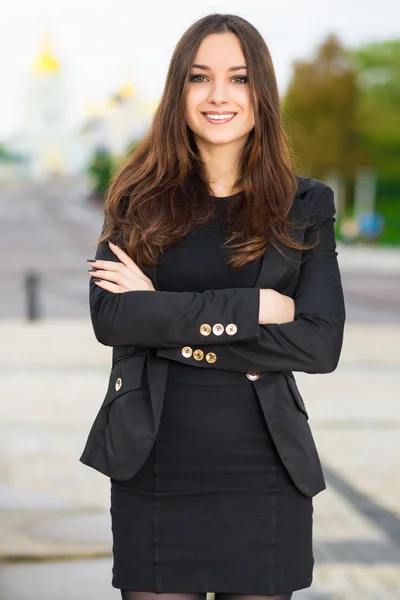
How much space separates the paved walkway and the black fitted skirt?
1.75m

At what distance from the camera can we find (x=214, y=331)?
221cm

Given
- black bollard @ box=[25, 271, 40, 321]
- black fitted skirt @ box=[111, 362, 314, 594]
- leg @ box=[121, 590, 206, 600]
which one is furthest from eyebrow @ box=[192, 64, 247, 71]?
black bollard @ box=[25, 271, 40, 321]

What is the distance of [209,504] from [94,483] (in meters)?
3.52

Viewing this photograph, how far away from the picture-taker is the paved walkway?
4.08 metres

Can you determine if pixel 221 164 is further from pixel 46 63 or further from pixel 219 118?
pixel 46 63

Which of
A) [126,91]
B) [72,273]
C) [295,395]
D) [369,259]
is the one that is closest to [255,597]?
[295,395]

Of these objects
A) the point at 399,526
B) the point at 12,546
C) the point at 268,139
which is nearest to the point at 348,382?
the point at 399,526

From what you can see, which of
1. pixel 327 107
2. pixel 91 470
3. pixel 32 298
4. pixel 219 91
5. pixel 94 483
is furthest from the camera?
pixel 327 107

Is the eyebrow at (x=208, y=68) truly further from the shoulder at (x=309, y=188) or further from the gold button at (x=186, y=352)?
the gold button at (x=186, y=352)

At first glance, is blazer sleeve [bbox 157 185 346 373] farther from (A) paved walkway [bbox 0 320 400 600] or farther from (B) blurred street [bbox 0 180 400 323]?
(A) paved walkway [bbox 0 320 400 600]

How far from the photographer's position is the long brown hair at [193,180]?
2.28 m

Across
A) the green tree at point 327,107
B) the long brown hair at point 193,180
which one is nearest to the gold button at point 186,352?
the long brown hair at point 193,180

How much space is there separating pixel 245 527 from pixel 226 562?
9 cm

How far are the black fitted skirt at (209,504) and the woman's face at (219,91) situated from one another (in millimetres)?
556
